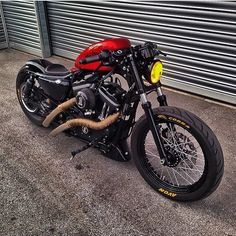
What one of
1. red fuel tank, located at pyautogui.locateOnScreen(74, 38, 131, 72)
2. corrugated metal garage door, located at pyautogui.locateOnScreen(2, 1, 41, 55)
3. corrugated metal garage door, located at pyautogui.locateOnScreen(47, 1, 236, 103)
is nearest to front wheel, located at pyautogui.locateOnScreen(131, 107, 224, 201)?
red fuel tank, located at pyautogui.locateOnScreen(74, 38, 131, 72)

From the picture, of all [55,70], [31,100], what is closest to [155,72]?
[55,70]

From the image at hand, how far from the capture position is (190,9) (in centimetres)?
412

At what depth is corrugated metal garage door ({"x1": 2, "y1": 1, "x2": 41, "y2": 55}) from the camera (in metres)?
6.43

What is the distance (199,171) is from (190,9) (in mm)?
2396

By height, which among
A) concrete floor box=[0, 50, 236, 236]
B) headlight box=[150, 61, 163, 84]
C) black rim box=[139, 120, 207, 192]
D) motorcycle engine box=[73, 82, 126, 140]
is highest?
headlight box=[150, 61, 163, 84]

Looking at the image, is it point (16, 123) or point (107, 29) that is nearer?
point (16, 123)

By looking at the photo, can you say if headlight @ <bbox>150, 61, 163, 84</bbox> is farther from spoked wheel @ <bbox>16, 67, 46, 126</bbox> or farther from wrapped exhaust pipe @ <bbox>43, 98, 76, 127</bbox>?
spoked wheel @ <bbox>16, 67, 46, 126</bbox>

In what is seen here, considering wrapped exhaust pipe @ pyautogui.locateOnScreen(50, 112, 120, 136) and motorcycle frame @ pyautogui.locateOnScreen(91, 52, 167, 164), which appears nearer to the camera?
motorcycle frame @ pyautogui.locateOnScreen(91, 52, 167, 164)

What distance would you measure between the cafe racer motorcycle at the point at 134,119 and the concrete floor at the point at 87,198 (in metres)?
0.17

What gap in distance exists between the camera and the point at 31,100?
12.4 ft

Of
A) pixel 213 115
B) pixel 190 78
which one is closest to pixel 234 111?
pixel 213 115

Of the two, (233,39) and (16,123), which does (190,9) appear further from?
(16,123)

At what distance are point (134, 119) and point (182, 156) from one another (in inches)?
23.5

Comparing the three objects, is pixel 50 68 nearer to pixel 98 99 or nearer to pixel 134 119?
pixel 98 99
